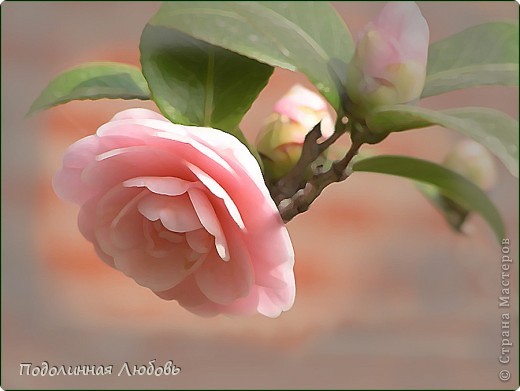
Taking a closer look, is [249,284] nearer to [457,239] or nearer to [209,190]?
[209,190]

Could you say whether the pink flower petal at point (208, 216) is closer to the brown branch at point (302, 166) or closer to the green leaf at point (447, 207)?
the brown branch at point (302, 166)

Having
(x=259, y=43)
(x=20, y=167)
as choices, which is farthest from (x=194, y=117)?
(x=20, y=167)

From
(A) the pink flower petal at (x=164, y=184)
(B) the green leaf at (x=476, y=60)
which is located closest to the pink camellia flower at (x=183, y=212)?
(A) the pink flower petal at (x=164, y=184)

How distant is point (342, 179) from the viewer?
33 cm

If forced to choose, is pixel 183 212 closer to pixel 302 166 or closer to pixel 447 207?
pixel 302 166

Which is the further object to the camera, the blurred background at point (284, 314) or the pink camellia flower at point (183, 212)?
the blurred background at point (284, 314)

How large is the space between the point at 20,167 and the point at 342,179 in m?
0.21

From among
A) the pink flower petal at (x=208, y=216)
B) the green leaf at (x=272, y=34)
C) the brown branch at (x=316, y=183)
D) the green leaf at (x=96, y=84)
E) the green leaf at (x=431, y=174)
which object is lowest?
the pink flower petal at (x=208, y=216)

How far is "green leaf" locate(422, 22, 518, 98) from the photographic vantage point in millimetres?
333

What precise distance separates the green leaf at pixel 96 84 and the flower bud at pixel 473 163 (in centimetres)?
18

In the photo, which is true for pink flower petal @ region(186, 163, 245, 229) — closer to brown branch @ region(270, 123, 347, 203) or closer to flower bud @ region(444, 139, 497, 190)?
brown branch @ region(270, 123, 347, 203)

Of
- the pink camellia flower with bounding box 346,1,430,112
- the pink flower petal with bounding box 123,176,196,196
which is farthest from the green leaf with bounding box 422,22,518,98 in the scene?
the pink flower petal with bounding box 123,176,196,196

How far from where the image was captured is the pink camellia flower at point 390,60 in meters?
0.30

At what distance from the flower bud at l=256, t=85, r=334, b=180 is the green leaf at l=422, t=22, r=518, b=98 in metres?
0.06
